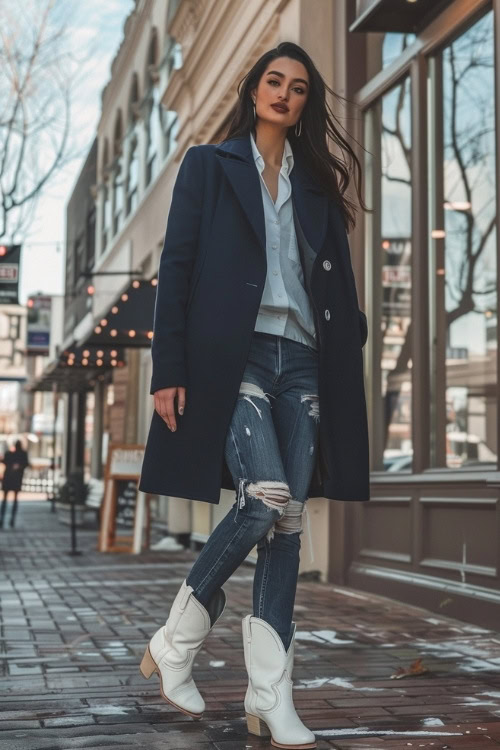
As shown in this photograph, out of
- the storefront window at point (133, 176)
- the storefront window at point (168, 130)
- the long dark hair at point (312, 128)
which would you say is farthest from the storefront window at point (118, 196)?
the long dark hair at point (312, 128)

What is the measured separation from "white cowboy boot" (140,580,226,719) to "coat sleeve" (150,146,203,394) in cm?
63

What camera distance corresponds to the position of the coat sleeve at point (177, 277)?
→ 10.4ft

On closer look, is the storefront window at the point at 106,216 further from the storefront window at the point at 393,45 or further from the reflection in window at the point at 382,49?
the storefront window at the point at 393,45

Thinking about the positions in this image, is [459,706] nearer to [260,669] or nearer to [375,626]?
[260,669]

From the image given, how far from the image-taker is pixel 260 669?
312 cm

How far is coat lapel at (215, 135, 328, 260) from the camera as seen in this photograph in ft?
10.7

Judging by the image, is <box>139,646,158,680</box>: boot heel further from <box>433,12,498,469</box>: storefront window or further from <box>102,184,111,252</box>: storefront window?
<box>102,184,111,252</box>: storefront window

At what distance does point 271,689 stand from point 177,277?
1200mm

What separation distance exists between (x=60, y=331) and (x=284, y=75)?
29.6 meters

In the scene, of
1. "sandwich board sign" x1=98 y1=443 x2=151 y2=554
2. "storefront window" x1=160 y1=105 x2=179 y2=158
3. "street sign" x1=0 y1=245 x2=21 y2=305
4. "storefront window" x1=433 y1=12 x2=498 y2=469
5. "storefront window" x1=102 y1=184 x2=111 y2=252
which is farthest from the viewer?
"storefront window" x1=102 y1=184 x2=111 y2=252

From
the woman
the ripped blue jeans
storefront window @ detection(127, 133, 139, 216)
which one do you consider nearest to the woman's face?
the woman

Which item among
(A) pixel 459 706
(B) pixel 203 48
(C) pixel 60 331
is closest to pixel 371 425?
(A) pixel 459 706

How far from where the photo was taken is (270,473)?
10.2 feet

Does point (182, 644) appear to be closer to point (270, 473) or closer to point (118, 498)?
point (270, 473)
